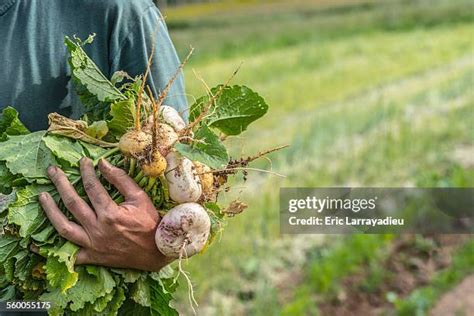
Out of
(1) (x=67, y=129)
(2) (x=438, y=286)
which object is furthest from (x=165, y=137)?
(2) (x=438, y=286)

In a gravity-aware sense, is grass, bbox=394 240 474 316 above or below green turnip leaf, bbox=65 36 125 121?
below

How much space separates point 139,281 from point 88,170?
24 centimetres

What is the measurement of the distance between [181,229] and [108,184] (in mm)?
174

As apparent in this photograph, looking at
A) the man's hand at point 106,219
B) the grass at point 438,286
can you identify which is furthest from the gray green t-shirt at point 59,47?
the grass at point 438,286

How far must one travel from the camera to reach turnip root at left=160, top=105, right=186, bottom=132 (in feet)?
6.07

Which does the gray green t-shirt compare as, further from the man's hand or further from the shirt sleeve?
the man's hand

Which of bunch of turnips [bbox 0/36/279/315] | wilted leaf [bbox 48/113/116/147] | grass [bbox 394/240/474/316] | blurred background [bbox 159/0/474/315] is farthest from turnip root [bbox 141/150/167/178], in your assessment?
grass [bbox 394/240/474/316]

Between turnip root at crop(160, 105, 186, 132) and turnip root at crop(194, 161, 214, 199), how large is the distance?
3.2 inches

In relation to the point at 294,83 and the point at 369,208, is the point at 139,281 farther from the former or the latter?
the point at 294,83

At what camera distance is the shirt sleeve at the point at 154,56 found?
6.40 feet

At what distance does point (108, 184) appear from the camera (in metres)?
1.77

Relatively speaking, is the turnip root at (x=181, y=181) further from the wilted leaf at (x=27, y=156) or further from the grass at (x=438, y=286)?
the grass at (x=438, y=286)

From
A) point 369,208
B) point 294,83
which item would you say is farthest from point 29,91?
point 294,83

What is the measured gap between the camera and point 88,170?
173 cm
